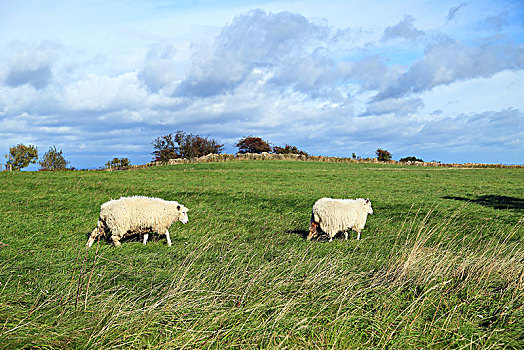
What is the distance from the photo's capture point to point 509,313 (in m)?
5.89

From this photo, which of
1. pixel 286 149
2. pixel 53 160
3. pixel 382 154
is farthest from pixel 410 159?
pixel 53 160

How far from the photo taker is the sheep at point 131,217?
10.6 meters

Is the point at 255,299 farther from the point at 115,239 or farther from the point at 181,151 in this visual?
the point at 181,151

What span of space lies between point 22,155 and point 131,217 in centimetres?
7076

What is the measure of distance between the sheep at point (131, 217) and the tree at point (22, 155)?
227 feet

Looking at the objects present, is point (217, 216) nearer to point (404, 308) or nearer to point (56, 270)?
point (56, 270)

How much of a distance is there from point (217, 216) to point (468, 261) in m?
10.8

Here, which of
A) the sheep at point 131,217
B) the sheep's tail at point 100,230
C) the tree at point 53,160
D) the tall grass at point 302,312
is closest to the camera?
the tall grass at point 302,312

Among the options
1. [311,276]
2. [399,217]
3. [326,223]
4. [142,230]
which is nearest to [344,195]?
[399,217]

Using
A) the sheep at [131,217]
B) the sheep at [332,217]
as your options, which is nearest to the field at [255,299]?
the sheep at [131,217]

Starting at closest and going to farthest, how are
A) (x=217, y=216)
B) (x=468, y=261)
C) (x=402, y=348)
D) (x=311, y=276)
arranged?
(x=402, y=348) < (x=311, y=276) < (x=468, y=261) < (x=217, y=216)

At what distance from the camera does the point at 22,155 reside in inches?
2699

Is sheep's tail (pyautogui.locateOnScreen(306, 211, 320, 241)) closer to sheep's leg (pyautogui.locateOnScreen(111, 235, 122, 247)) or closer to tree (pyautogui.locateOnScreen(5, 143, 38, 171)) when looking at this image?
sheep's leg (pyautogui.locateOnScreen(111, 235, 122, 247))

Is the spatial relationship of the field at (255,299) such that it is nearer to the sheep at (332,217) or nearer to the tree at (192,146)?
the sheep at (332,217)
